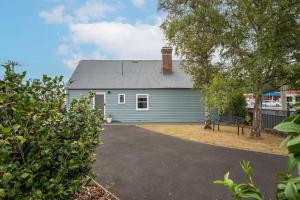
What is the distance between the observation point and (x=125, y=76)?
26859 millimetres

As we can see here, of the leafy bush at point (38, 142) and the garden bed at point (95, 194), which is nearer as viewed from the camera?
the leafy bush at point (38, 142)

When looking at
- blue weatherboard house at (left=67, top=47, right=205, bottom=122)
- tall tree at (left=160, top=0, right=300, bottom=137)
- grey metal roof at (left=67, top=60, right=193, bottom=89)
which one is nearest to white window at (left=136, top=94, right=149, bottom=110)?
blue weatherboard house at (left=67, top=47, right=205, bottom=122)

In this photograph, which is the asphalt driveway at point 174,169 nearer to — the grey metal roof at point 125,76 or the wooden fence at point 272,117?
the wooden fence at point 272,117

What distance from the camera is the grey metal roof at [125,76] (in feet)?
83.3

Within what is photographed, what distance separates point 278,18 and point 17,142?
1264 centimetres

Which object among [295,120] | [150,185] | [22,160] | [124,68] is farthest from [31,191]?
[124,68]

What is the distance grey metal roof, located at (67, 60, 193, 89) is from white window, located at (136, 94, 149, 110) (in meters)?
0.86

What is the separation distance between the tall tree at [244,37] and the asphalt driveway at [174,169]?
4398 millimetres

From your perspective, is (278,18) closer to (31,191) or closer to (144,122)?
(31,191)

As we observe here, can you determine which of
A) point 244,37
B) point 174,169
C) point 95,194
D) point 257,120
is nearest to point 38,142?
point 95,194

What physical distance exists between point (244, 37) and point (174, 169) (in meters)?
8.85

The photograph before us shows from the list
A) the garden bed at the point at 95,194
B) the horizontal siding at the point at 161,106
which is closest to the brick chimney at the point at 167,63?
the horizontal siding at the point at 161,106

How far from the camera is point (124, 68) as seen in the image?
28.2m

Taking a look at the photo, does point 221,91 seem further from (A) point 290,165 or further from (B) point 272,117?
(A) point 290,165
